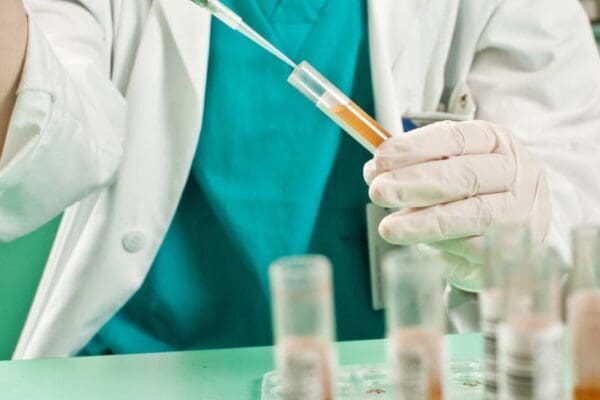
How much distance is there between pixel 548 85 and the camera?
1229 mm

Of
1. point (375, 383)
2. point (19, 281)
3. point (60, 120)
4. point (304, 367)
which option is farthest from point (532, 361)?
point (19, 281)

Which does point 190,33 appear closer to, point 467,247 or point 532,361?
point 467,247

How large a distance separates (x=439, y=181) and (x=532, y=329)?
0.39m

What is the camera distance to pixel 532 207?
3.37 ft

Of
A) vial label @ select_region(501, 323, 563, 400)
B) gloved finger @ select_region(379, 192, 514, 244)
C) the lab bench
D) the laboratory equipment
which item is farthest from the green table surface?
vial label @ select_region(501, 323, 563, 400)

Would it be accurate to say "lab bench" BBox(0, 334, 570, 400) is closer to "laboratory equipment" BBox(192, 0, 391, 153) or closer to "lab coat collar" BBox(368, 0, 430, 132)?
"laboratory equipment" BBox(192, 0, 391, 153)

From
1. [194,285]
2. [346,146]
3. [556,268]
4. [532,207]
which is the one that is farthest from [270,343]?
[556,268]

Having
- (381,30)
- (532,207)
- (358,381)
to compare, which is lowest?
(358,381)

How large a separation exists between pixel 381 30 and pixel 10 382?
635 mm

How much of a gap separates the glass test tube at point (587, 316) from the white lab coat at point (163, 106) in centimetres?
52

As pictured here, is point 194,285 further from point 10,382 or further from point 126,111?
point 10,382

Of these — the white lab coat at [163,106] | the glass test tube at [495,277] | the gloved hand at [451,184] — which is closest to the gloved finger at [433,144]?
the gloved hand at [451,184]

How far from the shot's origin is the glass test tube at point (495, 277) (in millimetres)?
545

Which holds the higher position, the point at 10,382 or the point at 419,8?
the point at 419,8
